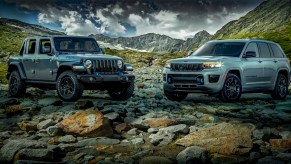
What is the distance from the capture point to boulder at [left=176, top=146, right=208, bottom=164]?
6.01 meters

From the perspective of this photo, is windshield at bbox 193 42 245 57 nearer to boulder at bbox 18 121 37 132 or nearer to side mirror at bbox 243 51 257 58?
side mirror at bbox 243 51 257 58

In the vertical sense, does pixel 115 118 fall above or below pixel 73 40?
below

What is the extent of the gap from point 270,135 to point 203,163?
2339 millimetres

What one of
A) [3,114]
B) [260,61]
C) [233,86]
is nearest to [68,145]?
[3,114]

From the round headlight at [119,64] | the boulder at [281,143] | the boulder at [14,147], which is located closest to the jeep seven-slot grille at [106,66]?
the round headlight at [119,64]

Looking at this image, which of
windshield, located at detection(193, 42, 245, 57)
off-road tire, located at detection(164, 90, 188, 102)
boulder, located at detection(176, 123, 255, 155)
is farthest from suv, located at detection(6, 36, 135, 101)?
boulder, located at detection(176, 123, 255, 155)

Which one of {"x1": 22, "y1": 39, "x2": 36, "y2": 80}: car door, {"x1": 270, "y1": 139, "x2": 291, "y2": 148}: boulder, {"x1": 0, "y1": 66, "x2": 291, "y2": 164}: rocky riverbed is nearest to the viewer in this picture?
{"x1": 0, "y1": 66, "x2": 291, "y2": 164}: rocky riverbed

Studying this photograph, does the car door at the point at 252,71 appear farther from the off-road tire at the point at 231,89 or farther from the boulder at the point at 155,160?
the boulder at the point at 155,160

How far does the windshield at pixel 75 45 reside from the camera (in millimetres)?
13605

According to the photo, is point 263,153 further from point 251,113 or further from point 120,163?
point 251,113

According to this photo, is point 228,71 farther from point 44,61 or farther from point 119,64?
point 44,61

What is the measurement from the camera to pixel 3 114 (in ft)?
35.7

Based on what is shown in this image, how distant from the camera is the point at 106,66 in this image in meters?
12.7

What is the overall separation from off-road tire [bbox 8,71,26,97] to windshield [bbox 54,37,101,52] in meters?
2.25
